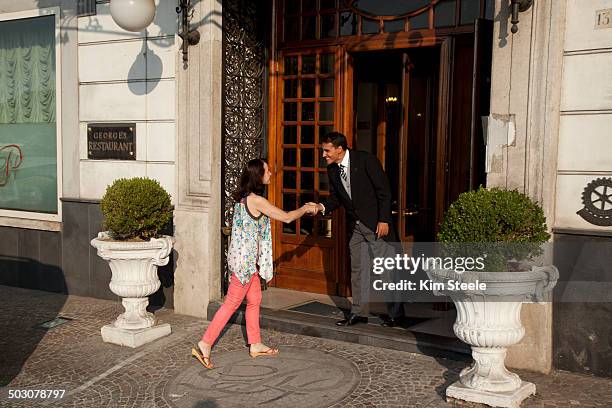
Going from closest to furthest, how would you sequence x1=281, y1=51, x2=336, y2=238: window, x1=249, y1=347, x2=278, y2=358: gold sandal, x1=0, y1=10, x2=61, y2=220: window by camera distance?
1. x1=249, y1=347, x2=278, y2=358: gold sandal
2. x1=281, y1=51, x2=336, y2=238: window
3. x1=0, y1=10, x2=61, y2=220: window

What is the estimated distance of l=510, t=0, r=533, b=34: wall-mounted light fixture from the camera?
5.82 m

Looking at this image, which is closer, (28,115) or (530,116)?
(530,116)

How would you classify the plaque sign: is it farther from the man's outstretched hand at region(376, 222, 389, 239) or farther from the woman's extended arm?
the man's outstretched hand at region(376, 222, 389, 239)

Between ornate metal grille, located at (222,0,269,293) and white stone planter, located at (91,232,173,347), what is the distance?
1.21 m

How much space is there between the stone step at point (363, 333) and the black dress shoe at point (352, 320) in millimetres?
61

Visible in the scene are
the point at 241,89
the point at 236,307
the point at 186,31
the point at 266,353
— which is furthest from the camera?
the point at 241,89

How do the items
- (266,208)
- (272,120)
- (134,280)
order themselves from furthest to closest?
(272,120) → (134,280) → (266,208)

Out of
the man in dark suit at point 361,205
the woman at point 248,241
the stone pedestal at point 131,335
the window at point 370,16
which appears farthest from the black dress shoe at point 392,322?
the window at point 370,16

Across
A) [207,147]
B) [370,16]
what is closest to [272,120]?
[207,147]

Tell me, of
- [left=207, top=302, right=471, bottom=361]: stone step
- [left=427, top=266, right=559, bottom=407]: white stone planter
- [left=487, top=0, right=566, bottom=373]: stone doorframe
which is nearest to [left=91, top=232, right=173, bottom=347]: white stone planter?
[left=207, top=302, right=471, bottom=361]: stone step

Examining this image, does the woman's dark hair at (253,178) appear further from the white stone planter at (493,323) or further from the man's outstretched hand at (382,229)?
the white stone planter at (493,323)

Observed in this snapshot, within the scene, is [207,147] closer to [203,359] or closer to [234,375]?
[203,359]

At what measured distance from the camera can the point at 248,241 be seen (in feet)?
20.5

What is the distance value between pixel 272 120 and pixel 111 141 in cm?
202
